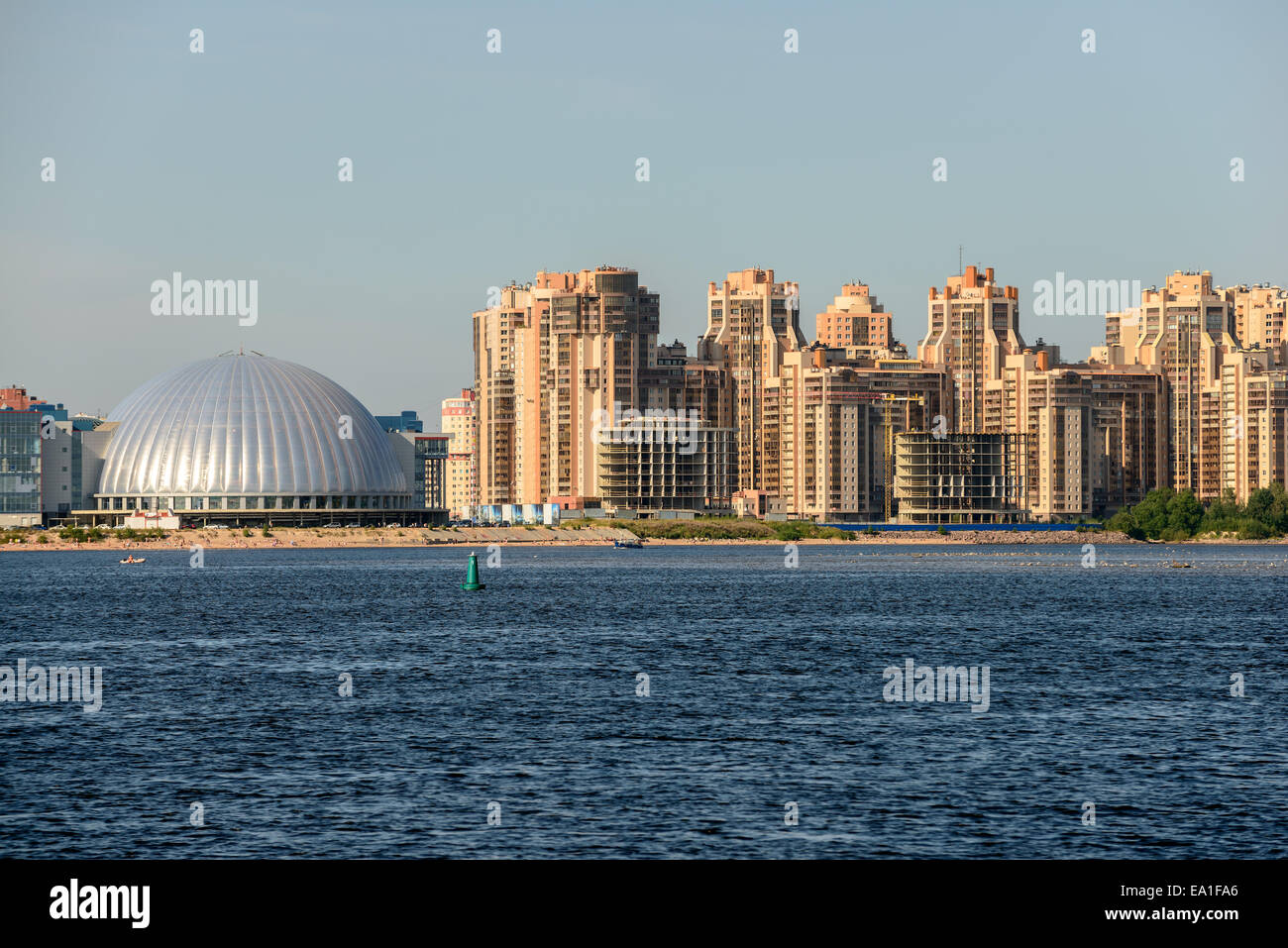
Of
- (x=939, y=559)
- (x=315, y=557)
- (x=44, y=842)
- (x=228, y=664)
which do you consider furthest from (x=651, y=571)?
(x=44, y=842)

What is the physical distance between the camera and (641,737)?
3438 centimetres

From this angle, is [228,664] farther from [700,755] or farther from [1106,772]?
[1106,772]

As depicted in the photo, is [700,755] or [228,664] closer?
[700,755]

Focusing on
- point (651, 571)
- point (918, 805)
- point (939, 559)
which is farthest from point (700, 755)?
point (939, 559)

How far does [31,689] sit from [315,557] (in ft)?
460

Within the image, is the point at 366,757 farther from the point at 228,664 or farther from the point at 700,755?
the point at 228,664

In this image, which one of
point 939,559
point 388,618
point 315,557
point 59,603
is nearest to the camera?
point 388,618

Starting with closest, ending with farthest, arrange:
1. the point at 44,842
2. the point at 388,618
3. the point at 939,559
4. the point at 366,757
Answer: the point at 44,842 < the point at 366,757 < the point at 388,618 < the point at 939,559

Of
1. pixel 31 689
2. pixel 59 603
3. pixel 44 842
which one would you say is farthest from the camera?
pixel 59 603

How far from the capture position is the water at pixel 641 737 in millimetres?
23844

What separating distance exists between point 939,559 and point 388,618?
10205 cm

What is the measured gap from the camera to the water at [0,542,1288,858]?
23844mm

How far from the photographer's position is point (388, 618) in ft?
251

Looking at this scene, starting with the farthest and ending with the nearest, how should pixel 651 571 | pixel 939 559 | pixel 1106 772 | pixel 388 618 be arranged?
pixel 939 559, pixel 651 571, pixel 388 618, pixel 1106 772
